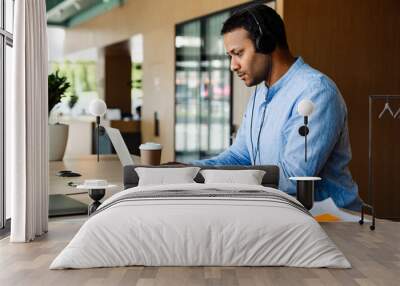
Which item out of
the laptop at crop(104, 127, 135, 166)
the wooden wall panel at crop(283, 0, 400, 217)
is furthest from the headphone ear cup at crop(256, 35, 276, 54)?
the laptop at crop(104, 127, 135, 166)

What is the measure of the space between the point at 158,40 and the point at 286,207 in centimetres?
756

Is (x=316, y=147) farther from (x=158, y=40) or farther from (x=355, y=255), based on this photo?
(x=158, y=40)

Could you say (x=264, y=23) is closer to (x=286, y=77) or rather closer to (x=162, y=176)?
(x=286, y=77)

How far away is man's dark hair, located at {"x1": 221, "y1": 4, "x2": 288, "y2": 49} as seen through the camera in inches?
236

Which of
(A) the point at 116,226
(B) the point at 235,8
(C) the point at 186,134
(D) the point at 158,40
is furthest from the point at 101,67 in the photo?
(A) the point at 116,226

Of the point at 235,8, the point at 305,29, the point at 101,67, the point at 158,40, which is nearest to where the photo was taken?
the point at 305,29

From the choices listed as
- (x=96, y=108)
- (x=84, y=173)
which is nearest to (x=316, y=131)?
(x=96, y=108)

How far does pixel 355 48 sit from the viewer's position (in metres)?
7.67

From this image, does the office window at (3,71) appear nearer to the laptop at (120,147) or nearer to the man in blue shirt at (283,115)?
the laptop at (120,147)

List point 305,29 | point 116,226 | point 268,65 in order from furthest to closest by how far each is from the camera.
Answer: point 305,29 → point 268,65 → point 116,226

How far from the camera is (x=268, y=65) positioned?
240 inches

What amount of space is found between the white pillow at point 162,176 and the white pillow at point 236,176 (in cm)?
19

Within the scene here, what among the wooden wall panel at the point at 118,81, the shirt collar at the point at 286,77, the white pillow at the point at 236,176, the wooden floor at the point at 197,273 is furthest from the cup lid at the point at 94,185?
the wooden wall panel at the point at 118,81

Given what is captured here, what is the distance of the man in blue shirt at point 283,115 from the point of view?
5617mm
